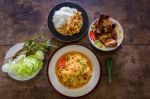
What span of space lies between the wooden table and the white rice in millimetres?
80

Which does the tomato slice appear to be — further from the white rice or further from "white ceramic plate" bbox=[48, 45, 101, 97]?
the white rice

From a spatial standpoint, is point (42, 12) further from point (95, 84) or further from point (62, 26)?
point (95, 84)

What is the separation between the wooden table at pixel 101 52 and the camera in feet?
5.21

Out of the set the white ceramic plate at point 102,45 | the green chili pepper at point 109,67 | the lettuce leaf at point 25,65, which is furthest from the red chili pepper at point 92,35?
the lettuce leaf at point 25,65

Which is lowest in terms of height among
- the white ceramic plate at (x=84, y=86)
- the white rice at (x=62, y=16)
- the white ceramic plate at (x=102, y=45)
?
the white ceramic plate at (x=84, y=86)

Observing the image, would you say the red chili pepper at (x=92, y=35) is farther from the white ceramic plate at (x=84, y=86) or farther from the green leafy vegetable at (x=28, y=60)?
the green leafy vegetable at (x=28, y=60)

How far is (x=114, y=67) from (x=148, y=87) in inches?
7.7

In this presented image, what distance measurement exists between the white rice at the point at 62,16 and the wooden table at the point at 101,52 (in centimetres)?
8

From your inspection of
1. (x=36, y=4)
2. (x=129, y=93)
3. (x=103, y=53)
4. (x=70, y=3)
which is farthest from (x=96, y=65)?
(x=36, y=4)

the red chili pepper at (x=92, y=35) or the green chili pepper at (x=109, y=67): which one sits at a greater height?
the red chili pepper at (x=92, y=35)

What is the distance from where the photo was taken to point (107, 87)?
1597mm

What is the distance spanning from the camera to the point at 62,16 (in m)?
1.61

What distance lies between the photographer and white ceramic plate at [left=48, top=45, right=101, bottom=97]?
156 cm

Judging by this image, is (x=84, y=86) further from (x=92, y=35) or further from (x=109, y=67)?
(x=92, y=35)
